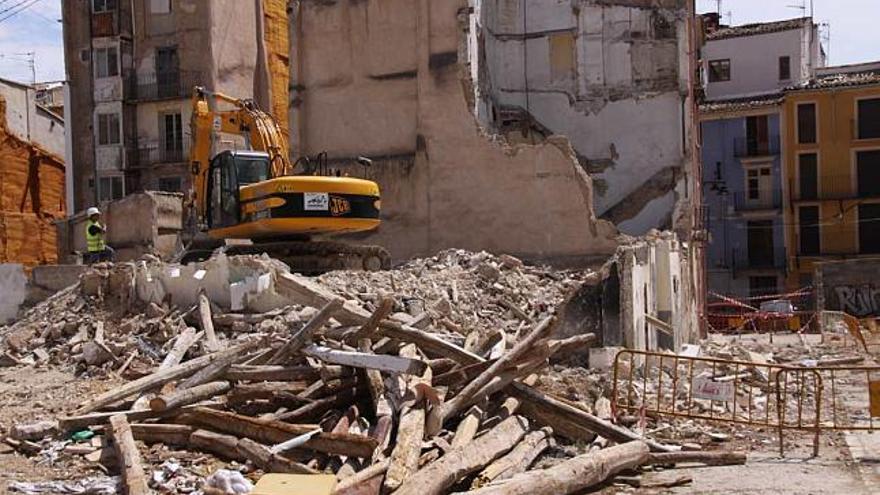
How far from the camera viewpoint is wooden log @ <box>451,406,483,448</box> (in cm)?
860

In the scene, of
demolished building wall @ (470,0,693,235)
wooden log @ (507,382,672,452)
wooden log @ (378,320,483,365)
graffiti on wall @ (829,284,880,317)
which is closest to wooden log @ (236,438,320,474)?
wooden log @ (378,320,483,365)

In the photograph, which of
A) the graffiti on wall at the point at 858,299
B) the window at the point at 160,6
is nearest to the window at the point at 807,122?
the graffiti on wall at the point at 858,299

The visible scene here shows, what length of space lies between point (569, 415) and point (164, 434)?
12.6 feet

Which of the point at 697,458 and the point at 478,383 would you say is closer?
the point at 697,458

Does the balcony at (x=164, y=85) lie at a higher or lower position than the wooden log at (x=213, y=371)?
higher

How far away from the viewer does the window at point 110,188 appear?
3641cm

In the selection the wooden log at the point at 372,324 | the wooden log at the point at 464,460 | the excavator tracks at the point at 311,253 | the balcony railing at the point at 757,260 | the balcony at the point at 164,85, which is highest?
the balcony at the point at 164,85

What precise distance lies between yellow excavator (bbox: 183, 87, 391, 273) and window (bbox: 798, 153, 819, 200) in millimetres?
27773

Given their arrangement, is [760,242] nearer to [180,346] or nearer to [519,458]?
[180,346]

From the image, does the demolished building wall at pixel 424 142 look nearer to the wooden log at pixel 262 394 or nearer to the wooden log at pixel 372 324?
the wooden log at pixel 372 324

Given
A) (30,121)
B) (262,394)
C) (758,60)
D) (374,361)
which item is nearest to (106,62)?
(30,121)

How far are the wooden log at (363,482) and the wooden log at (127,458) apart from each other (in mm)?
1658

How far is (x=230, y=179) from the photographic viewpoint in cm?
1716

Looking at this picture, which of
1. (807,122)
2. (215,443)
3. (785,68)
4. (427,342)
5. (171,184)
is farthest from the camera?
(785,68)
